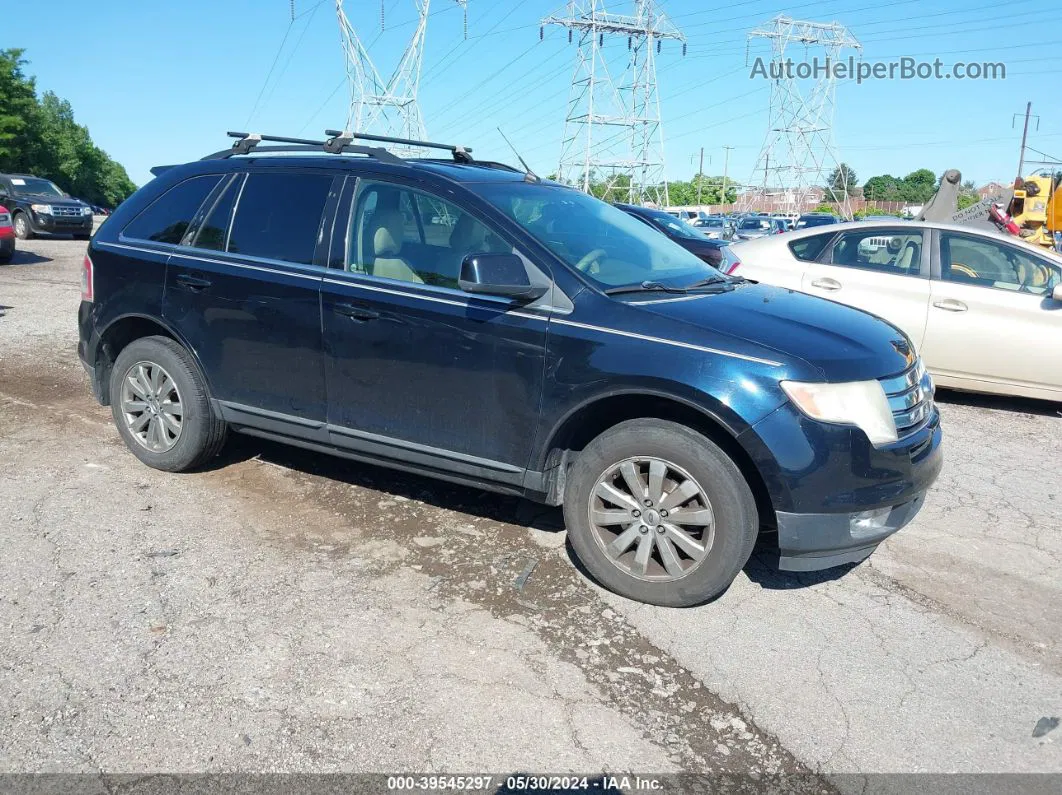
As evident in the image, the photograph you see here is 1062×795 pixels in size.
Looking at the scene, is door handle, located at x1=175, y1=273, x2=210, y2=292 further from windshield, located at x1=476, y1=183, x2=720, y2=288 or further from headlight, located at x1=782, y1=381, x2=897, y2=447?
headlight, located at x1=782, y1=381, x2=897, y2=447

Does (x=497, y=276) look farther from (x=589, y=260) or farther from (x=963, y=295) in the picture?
(x=963, y=295)

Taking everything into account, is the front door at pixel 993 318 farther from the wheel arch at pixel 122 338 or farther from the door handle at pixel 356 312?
the wheel arch at pixel 122 338

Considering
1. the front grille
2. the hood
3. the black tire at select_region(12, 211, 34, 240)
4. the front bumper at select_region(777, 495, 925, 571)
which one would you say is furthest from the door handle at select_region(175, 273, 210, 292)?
the black tire at select_region(12, 211, 34, 240)

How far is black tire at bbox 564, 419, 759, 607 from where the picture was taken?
357cm

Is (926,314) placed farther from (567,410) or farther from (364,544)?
(364,544)

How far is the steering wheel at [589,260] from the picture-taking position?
13.4 feet

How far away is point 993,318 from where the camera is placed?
716 cm

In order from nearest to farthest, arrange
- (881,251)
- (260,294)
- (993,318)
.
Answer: (260,294) → (993,318) → (881,251)

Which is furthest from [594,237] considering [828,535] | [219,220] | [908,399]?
[219,220]

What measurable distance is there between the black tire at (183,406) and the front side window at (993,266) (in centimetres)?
607

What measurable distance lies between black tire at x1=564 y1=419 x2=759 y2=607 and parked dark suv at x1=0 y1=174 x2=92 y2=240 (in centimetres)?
2188

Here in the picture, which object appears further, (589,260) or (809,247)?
(809,247)

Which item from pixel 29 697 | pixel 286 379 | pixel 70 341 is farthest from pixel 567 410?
pixel 70 341

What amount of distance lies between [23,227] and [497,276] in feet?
72.9
